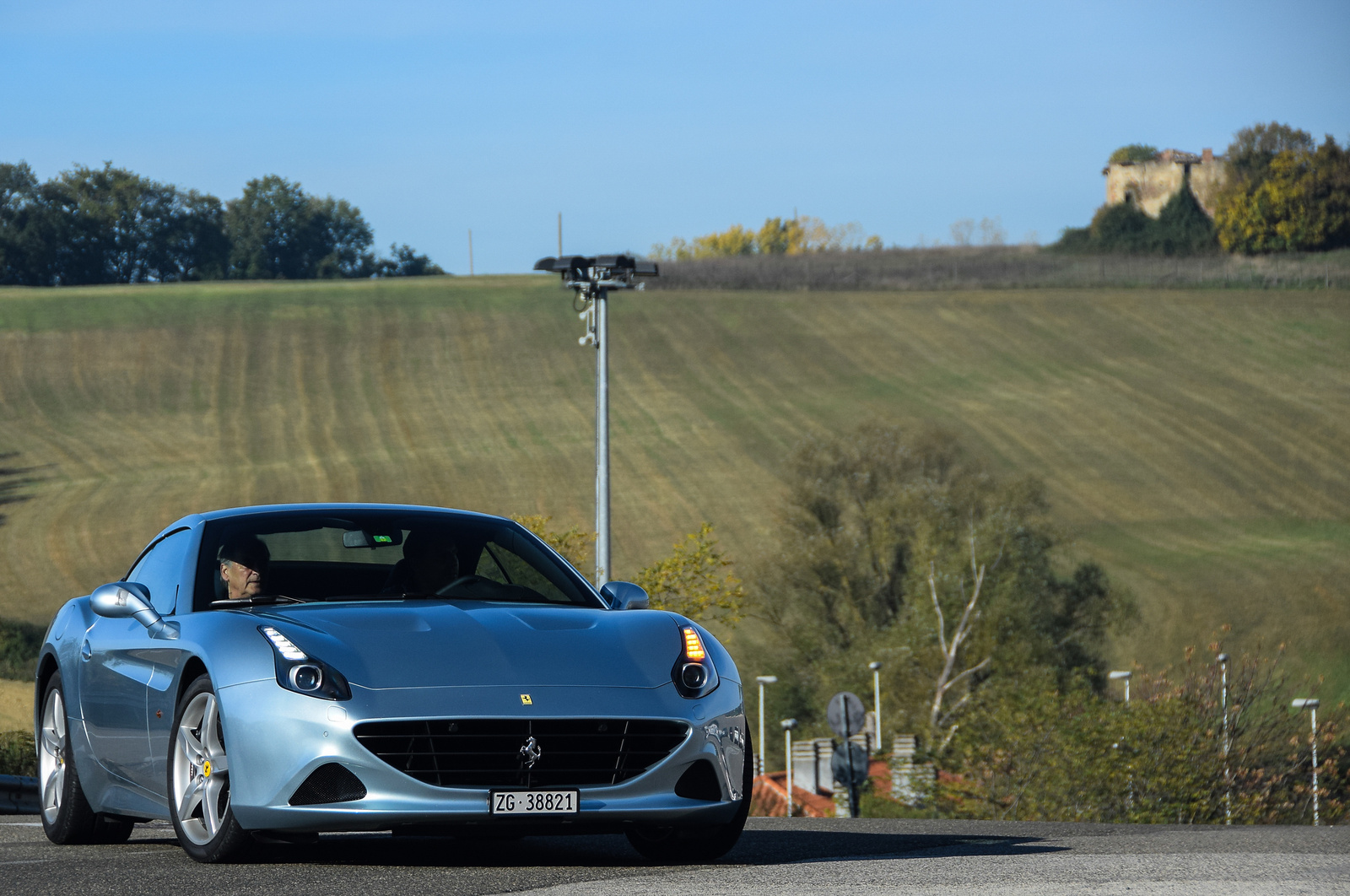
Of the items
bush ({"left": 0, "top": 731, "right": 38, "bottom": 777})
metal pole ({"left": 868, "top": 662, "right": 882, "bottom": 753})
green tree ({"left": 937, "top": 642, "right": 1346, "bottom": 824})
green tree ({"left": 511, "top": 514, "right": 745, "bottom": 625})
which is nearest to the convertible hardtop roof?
bush ({"left": 0, "top": 731, "right": 38, "bottom": 777})

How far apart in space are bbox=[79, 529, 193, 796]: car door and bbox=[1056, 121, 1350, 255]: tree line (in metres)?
90.5

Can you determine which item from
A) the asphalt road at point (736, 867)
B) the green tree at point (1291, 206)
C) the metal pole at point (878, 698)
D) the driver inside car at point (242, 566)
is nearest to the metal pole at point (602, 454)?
the asphalt road at point (736, 867)

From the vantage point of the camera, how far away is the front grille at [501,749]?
601 centimetres

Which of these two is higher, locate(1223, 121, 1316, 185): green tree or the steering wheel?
locate(1223, 121, 1316, 185): green tree

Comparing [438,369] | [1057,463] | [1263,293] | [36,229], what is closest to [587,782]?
[1057,463]

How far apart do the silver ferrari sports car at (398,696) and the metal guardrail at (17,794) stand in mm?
6628

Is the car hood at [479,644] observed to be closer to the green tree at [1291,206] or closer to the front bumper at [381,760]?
the front bumper at [381,760]

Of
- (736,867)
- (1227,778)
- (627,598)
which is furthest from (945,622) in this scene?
(736,867)

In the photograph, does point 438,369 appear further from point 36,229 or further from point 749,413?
point 36,229

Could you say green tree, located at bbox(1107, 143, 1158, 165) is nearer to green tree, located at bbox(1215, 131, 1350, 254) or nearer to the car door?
green tree, located at bbox(1215, 131, 1350, 254)

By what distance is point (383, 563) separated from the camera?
758cm

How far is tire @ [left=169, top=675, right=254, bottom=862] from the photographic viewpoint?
6.30 m

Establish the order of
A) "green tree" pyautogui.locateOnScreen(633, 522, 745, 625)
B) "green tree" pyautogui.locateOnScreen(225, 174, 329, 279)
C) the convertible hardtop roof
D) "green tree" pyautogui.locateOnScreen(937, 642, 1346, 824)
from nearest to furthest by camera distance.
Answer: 1. the convertible hardtop roof
2. "green tree" pyautogui.locateOnScreen(937, 642, 1346, 824)
3. "green tree" pyautogui.locateOnScreen(633, 522, 745, 625)
4. "green tree" pyautogui.locateOnScreen(225, 174, 329, 279)

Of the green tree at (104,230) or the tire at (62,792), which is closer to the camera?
the tire at (62,792)
